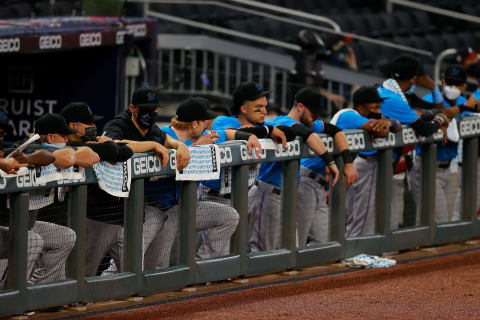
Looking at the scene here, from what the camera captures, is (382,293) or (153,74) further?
(153,74)

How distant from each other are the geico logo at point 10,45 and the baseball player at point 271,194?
320 centimetres

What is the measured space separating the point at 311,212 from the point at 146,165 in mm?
1815

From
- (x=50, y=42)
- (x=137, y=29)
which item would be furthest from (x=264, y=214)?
(x=137, y=29)

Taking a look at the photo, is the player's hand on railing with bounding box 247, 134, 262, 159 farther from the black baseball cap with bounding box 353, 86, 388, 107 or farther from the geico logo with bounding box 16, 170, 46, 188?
the geico logo with bounding box 16, 170, 46, 188

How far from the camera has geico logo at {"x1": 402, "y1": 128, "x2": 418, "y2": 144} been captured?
8797 mm

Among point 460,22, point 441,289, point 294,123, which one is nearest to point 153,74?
point 294,123

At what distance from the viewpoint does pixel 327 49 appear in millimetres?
14125

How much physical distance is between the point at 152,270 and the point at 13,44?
3821 millimetres

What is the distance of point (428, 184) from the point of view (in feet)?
30.0

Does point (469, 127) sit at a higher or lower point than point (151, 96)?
lower

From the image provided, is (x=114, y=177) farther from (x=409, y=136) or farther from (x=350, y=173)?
(x=409, y=136)

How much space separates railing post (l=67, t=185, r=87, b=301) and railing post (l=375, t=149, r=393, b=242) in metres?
2.91

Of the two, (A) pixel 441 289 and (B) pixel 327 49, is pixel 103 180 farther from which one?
(B) pixel 327 49

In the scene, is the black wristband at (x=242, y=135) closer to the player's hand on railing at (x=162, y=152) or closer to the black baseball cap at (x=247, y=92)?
the black baseball cap at (x=247, y=92)
